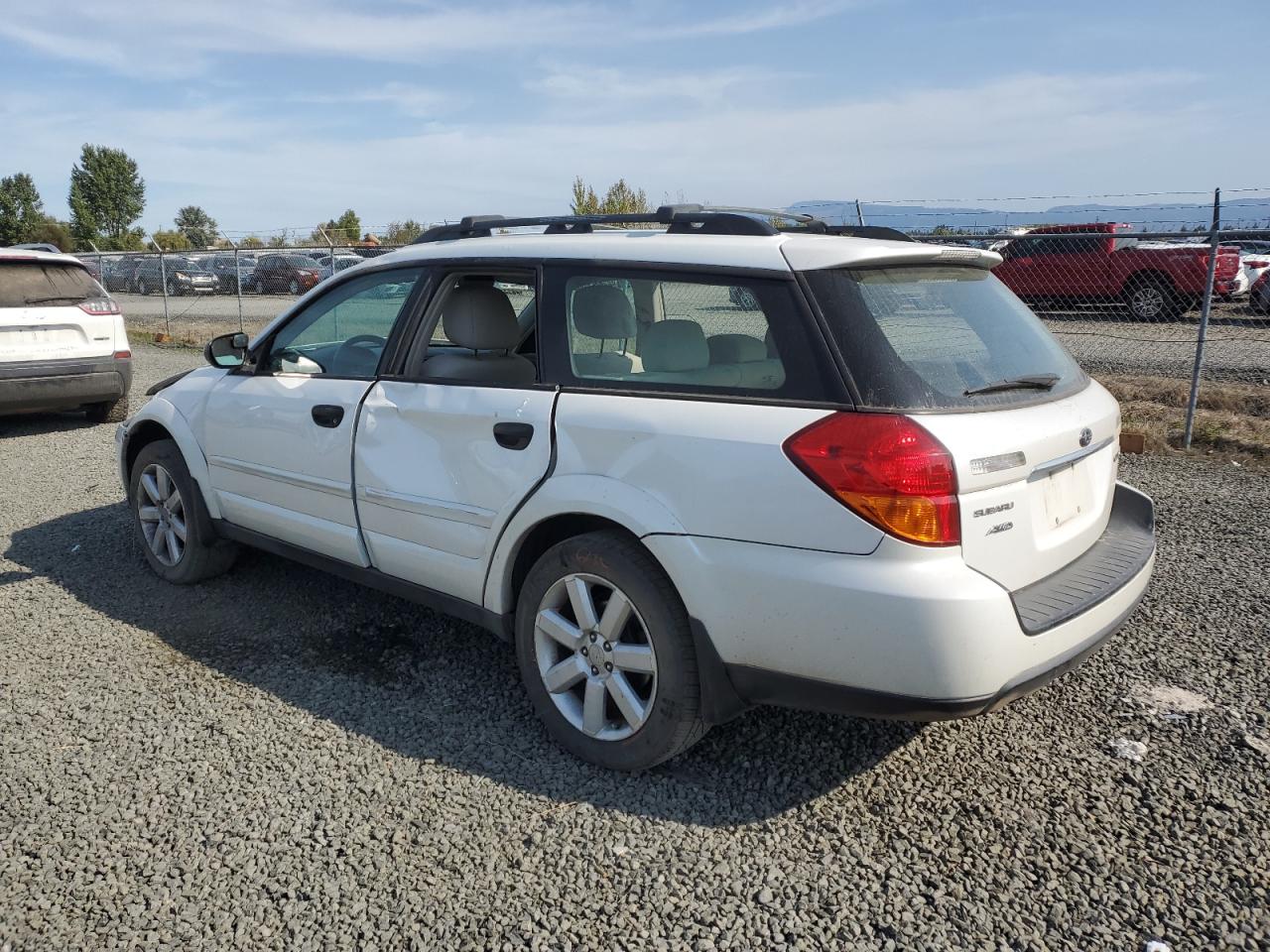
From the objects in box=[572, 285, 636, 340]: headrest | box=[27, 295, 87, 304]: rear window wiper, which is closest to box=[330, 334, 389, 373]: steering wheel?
box=[572, 285, 636, 340]: headrest

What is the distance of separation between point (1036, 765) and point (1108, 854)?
1.61 feet

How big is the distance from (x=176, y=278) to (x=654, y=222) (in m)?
27.3

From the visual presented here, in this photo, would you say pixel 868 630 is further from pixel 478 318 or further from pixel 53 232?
pixel 53 232

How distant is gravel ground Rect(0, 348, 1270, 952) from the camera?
2.52 metres

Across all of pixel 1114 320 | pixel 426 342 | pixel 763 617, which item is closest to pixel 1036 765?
pixel 763 617

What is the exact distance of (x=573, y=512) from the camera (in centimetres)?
312

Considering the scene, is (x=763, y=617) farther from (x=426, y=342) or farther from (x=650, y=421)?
(x=426, y=342)

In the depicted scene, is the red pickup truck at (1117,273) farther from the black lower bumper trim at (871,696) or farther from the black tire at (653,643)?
the black tire at (653,643)

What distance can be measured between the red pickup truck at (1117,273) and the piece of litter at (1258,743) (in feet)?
33.3

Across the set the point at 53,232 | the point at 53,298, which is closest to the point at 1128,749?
the point at 53,298

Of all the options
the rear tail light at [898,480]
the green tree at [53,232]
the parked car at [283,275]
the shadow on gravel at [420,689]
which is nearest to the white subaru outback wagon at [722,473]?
the rear tail light at [898,480]

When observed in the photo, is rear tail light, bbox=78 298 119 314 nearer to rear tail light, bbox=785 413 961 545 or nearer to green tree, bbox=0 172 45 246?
rear tail light, bbox=785 413 961 545

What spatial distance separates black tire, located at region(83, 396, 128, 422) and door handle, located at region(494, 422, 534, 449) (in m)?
7.56

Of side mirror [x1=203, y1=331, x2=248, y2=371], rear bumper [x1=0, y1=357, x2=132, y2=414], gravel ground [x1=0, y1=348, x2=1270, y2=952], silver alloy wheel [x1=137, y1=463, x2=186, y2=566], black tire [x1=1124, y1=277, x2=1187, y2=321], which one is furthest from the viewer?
black tire [x1=1124, y1=277, x2=1187, y2=321]
